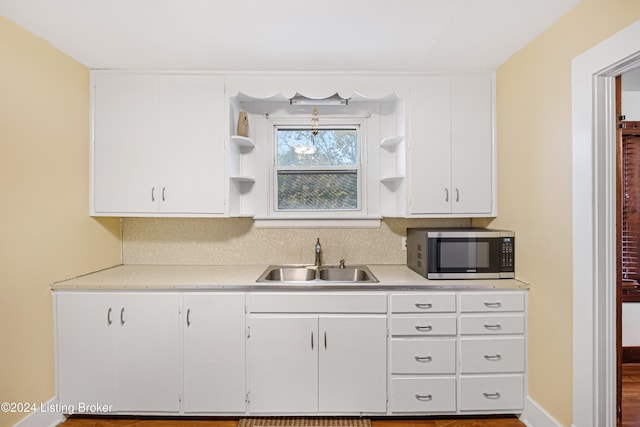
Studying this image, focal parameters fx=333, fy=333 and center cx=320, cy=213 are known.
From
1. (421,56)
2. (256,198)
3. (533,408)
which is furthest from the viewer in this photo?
(256,198)

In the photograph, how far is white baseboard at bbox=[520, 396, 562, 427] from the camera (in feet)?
6.37

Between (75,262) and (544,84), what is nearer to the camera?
(544,84)

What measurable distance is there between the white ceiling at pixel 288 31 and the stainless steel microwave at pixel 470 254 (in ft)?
4.05

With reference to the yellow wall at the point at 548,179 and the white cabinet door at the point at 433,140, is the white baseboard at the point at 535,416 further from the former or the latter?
the white cabinet door at the point at 433,140

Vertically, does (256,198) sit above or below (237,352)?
above

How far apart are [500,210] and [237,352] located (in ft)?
6.93

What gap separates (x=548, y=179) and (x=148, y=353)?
2.70 meters

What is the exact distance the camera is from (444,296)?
2.16 meters

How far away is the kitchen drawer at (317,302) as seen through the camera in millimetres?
2154

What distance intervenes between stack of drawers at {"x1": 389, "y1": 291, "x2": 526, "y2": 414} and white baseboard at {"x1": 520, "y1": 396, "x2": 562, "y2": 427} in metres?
→ 0.04

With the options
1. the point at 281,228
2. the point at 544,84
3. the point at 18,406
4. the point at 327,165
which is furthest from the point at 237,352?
the point at 544,84

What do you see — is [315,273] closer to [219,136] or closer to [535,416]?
[219,136]

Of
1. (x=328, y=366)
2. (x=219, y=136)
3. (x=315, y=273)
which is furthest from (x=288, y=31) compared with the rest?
(x=328, y=366)

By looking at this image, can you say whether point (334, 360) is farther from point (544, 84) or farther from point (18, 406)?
point (544, 84)
